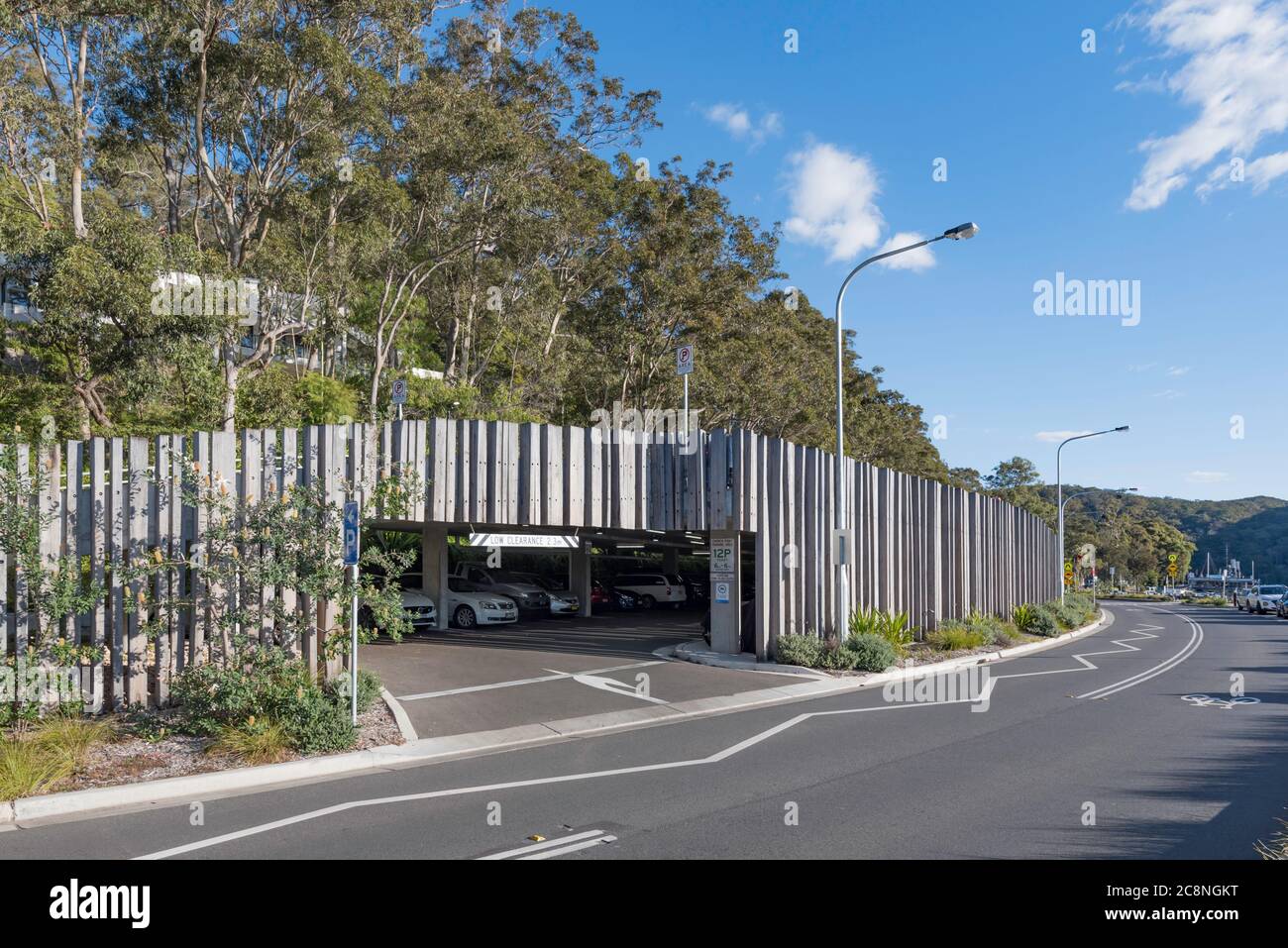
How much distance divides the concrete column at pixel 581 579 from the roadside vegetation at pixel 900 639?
10454 millimetres

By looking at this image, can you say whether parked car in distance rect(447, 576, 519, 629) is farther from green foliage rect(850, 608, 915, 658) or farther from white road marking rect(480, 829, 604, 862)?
white road marking rect(480, 829, 604, 862)

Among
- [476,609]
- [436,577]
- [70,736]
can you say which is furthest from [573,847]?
[476,609]

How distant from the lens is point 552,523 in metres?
15.6

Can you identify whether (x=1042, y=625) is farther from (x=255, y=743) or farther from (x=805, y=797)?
(x=255, y=743)

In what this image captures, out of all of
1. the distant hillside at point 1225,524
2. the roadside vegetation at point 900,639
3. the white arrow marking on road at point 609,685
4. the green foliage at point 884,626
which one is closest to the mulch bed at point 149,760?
the white arrow marking on road at point 609,685

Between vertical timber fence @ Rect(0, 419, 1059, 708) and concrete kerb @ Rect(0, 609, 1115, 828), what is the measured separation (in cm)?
200

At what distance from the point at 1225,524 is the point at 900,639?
14827cm

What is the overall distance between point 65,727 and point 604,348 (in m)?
25.1

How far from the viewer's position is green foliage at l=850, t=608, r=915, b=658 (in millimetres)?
18328

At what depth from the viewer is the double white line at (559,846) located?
631cm

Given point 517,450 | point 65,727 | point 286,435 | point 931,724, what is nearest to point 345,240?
point 517,450

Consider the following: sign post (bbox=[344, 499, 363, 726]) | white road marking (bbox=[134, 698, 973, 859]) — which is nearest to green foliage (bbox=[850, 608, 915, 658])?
white road marking (bbox=[134, 698, 973, 859])

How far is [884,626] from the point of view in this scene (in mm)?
18875
